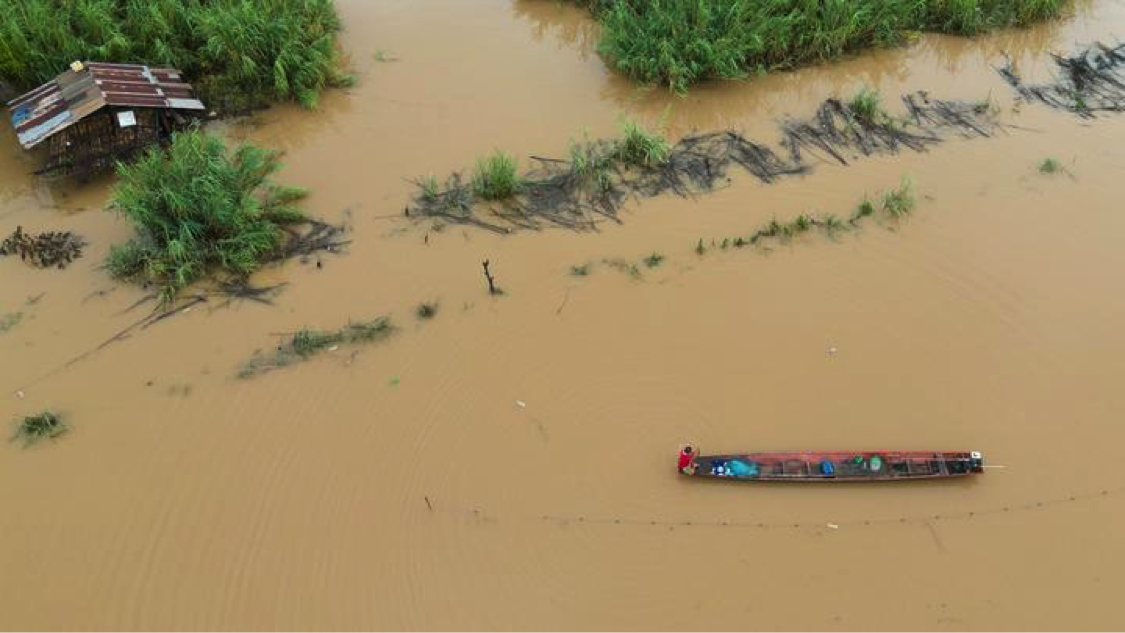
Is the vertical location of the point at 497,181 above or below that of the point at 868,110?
above

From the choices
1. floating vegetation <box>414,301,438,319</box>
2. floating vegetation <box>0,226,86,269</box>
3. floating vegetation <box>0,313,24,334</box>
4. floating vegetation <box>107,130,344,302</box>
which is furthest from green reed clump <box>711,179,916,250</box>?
floating vegetation <box>0,313,24,334</box>

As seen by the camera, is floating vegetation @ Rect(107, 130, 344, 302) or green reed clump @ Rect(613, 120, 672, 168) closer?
floating vegetation @ Rect(107, 130, 344, 302)

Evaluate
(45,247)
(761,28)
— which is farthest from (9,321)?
(761,28)

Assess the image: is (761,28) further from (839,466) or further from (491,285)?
(839,466)

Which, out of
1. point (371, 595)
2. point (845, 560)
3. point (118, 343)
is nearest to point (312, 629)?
point (371, 595)

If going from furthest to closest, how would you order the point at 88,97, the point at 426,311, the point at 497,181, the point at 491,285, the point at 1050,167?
the point at 1050,167 → the point at 497,181 → the point at 88,97 → the point at 491,285 → the point at 426,311

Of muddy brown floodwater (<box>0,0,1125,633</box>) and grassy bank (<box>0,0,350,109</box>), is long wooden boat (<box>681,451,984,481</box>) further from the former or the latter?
grassy bank (<box>0,0,350,109</box>)

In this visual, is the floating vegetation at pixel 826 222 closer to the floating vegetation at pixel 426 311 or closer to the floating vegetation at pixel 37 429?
the floating vegetation at pixel 426 311

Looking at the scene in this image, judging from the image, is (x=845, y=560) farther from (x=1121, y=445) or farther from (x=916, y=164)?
(x=916, y=164)
